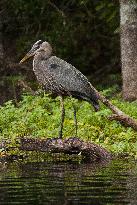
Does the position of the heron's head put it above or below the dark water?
above

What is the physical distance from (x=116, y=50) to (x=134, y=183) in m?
14.6

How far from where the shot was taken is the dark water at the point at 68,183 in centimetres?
957

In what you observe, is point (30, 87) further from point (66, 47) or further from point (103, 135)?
point (103, 135)

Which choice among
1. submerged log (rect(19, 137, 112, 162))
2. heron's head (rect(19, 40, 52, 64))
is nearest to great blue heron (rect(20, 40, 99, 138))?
heron's head (rect(19, 40, 52, 64))

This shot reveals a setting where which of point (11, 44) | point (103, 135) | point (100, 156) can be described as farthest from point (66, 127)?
point (11, 44)

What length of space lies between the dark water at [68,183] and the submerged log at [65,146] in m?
0.23

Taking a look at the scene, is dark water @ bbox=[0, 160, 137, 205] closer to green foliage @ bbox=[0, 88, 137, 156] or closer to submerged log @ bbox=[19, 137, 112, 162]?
submerged log @ bbox=[19, 137, 112, 162]

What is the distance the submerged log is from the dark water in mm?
231

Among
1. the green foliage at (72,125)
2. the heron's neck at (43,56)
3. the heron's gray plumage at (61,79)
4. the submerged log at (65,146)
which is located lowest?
the submerged log at (65,146)

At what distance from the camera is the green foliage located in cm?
1496

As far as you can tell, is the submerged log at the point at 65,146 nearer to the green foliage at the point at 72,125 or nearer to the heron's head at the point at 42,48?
the green foliage at the point at 72,125

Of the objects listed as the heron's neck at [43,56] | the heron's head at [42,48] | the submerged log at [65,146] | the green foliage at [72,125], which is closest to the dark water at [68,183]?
the submerged log at [65,146]

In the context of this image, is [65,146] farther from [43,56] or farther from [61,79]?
[43,56]

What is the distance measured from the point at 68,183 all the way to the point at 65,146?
6.95 ft
